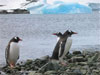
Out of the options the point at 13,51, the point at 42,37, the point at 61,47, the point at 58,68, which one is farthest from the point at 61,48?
the point at 42,37

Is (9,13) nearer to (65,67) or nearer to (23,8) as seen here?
(23,8)

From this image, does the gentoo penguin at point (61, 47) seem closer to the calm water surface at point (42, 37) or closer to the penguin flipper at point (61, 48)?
the penguin flipper at point (61, 48)

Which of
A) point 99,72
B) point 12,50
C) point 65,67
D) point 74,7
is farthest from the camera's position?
point 74,7

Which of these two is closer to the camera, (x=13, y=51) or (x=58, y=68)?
(x=58, y=68)

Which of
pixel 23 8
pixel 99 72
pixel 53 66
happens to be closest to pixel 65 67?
pixel 53 66

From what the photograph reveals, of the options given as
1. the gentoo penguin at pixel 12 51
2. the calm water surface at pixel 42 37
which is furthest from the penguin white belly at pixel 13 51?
the calm water surface at pixel 42 37

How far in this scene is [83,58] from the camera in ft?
21.6

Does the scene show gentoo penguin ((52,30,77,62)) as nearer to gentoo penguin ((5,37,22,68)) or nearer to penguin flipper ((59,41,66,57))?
penguin flipper ((59,41,66,57))

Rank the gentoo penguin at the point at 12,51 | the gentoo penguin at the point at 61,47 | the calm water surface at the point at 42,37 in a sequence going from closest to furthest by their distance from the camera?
the gentoo penguin at the point at 12,51 → the gentoo penguin at the point at 61,47 → the calm water surface at the point at 42,37

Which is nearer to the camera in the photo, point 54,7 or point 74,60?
point 74,60

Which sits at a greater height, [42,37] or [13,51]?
[13,51]

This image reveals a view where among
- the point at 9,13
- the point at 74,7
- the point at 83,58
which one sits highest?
the point at 83,58

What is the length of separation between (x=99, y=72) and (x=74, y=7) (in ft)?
75.1

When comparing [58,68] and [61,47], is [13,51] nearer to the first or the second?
[61,47]
